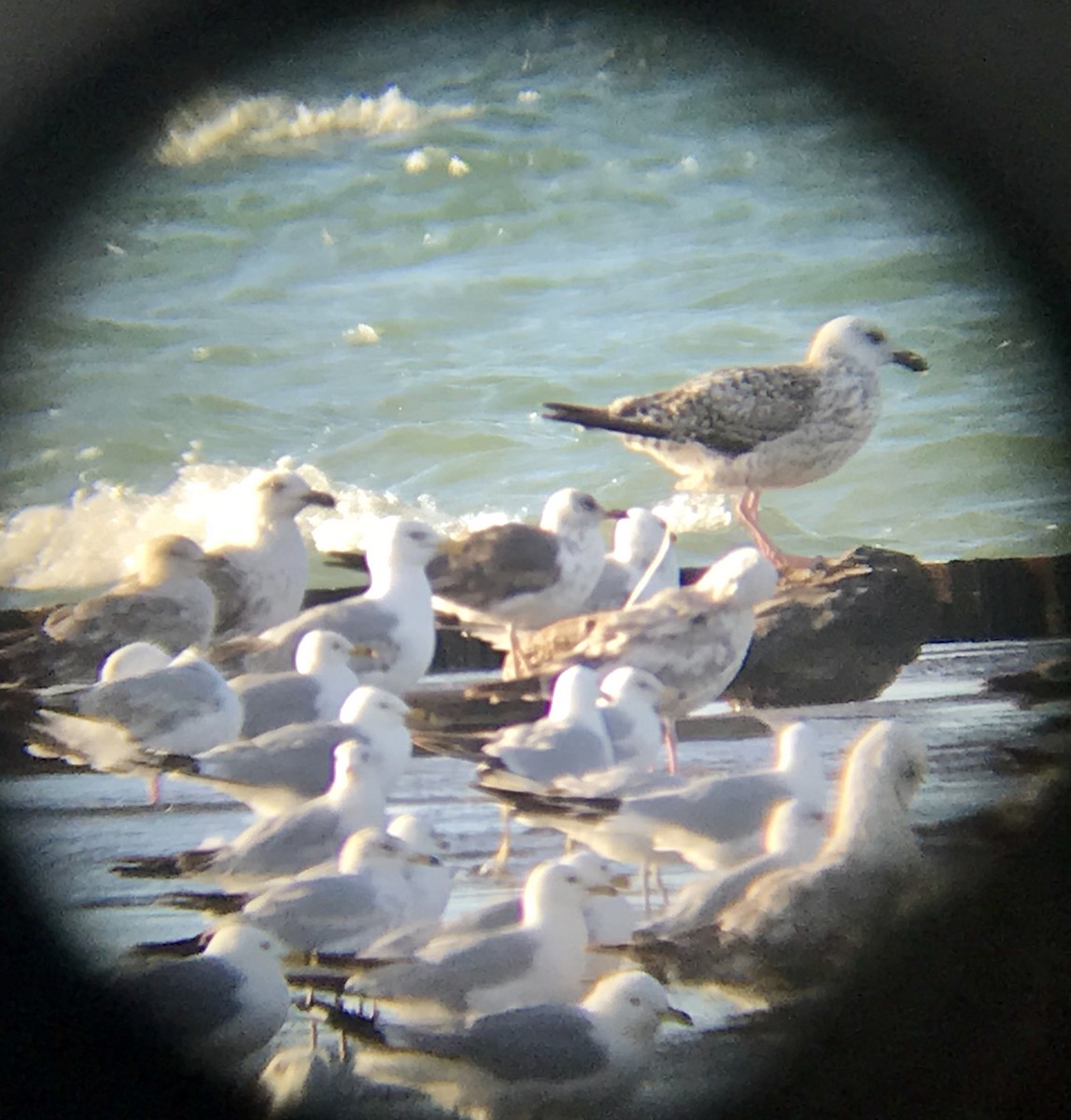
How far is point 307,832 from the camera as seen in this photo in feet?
4.80

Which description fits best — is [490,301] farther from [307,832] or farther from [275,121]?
[307,832]

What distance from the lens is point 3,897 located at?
1569 millimetres

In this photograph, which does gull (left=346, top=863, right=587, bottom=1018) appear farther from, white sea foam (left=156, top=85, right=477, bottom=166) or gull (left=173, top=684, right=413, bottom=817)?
white sea foam (left=156, top=85, right=477, bottom=166)

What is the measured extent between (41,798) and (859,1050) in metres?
0.88

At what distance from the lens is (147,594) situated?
1.56 m

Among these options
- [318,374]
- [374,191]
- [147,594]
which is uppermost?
[374,191]

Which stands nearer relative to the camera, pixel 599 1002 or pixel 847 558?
pixel 599 1002

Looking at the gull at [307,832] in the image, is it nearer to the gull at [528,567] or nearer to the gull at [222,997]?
the gull at [222,997]

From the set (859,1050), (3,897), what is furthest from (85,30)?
(859,1050)

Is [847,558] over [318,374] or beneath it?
beneath

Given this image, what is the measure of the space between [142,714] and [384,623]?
10.2 inches

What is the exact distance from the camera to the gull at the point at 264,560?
5.17 ft

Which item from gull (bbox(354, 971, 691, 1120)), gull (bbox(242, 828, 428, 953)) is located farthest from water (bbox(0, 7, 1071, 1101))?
gull (bbox(354, 971, 691, 1120))

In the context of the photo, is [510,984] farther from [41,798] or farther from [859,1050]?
[41,798]
